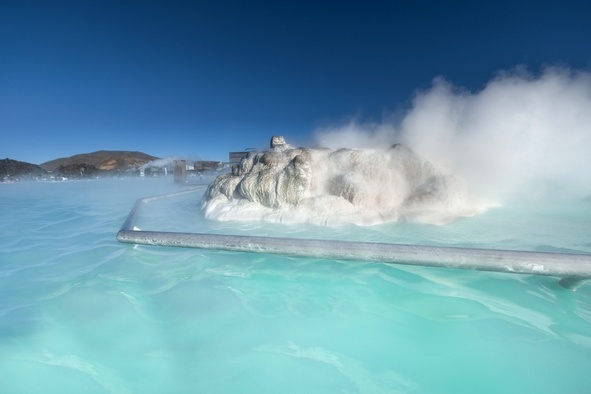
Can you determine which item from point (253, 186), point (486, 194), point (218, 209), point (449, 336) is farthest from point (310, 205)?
point (486, 194)

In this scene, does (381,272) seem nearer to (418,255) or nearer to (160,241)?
(418,255)

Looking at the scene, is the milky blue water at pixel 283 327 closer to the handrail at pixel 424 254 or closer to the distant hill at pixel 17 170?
the handrail at pixel 424 254

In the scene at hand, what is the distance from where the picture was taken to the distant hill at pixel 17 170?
33.8 m

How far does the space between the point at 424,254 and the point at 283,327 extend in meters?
1.15

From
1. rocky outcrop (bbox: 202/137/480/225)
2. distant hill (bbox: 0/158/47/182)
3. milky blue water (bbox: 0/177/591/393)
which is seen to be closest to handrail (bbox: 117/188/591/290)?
milky blue water (bbox: 0/177/591/393)

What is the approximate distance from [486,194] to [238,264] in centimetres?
537

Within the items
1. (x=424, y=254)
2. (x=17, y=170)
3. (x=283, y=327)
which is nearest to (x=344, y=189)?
(x=424, y=254)

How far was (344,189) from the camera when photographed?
15.9 ft

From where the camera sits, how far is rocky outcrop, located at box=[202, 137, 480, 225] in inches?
181

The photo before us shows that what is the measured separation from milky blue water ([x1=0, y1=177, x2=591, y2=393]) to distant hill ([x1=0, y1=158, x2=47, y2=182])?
44.3 meters

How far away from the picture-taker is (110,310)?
1.99 m

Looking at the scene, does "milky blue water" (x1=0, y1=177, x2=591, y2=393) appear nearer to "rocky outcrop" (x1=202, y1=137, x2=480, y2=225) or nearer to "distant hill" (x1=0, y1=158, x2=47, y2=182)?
"rocky outcrop" (x1=202, y1=137, x2=480, y2=225)

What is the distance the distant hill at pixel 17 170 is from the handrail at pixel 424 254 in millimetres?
45183

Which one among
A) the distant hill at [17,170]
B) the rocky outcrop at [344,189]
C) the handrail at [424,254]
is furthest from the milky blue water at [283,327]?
the distant hill at [17,170]
